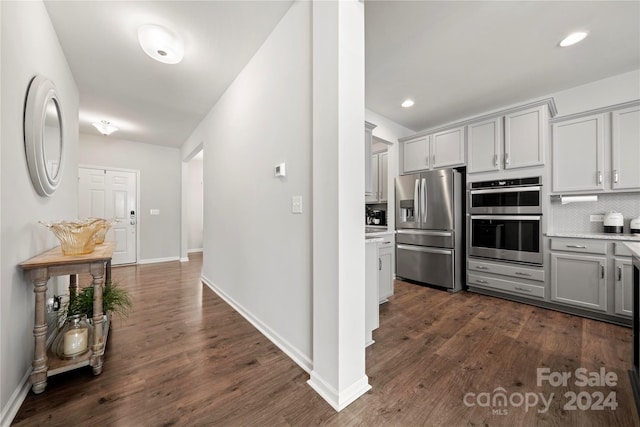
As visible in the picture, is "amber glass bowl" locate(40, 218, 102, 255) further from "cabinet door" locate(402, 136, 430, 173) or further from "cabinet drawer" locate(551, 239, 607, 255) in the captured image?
"cabinet drawer" locate(551, 239, 607, 255)

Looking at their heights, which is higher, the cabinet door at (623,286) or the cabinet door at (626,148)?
the cabinet door at (626,148)

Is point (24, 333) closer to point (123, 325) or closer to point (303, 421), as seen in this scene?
point (123, 325)

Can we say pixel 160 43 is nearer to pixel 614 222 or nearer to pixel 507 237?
pixel 507 237

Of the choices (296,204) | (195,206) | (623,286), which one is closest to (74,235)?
(296,204)

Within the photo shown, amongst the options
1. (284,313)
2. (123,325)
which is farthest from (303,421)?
(123,325)

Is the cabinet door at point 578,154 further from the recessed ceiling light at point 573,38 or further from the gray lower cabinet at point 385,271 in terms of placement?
the gray lower cabinet at point 385,271

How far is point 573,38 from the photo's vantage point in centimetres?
221

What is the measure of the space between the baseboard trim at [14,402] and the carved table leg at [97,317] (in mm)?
294

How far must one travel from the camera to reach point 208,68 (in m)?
2.61

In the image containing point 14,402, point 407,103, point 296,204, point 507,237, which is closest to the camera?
point 14,402

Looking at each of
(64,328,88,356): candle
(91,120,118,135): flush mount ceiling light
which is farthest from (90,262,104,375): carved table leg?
(91,120,118,135): flush mount ceiling light

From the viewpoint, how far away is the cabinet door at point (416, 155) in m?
3.94

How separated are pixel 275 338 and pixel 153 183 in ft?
16.6

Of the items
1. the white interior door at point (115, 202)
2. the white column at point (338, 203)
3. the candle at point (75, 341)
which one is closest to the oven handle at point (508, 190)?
the white column at point (338, 203)
